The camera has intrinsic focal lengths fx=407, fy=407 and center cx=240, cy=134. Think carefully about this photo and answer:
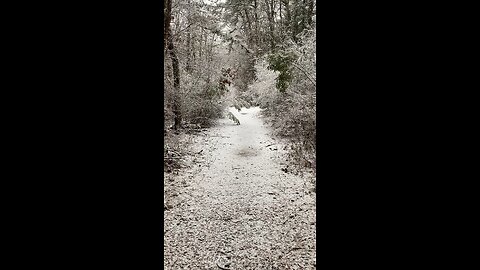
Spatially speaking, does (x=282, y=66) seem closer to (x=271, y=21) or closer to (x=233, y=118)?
(x=271, y=21)

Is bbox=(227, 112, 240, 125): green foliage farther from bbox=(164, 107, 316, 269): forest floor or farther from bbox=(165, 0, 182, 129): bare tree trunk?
bbox=(165, 0, 182, 129): bare tree trunk

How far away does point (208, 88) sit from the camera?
9.68m

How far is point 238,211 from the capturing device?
5695 mm

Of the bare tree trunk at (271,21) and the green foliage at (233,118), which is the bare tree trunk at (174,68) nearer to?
the bare tree trunk at (271,21)

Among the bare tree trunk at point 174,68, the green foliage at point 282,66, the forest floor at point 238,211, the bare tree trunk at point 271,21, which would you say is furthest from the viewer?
the bare tree trunk at point 271,21

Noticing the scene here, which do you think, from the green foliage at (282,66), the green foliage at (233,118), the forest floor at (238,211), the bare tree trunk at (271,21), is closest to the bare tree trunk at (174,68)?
the forest floor at (238,211)

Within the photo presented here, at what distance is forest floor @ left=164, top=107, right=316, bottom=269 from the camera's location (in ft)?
13.8

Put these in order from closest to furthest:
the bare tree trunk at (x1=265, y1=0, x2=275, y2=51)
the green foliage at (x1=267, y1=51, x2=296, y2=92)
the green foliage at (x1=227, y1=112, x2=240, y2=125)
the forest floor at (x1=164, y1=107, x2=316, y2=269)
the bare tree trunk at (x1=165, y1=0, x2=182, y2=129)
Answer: the forest floor at (x1=164, y1=107, x2=316, y2=269), the bare tree trunk at (x1=165, y1=0, x2=182, y2=129), the green foliage at (x1=267, y1=51, x2=296, y2=92), the bare tree trunk at (x1=265, y1=0, x2=275, y2=51), the green foliage at (x1=227, y1=112, x2=240, y2=125)

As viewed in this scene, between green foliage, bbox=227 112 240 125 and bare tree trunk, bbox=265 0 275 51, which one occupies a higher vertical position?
bare tree trunk, bbox=265 0 275 51

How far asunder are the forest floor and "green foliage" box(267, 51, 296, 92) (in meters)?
1.36

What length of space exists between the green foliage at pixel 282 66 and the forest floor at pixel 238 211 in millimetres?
1361

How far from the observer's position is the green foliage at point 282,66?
7890 millimetres

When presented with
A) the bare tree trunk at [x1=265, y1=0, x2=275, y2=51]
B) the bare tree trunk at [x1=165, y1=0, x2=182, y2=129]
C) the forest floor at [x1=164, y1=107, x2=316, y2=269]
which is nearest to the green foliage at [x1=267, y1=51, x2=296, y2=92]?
the bare tree trunk at [x1=265, y1=0, x2=275, y2=51]

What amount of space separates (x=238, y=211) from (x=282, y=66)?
3711 mm
